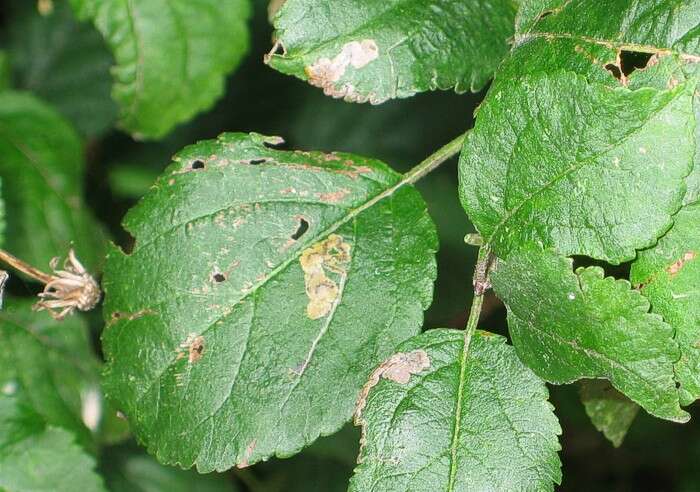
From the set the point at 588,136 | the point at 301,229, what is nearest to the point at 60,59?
the point at 301,229

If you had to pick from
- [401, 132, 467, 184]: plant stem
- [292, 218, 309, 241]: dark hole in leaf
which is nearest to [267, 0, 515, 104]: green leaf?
[401, 132, 467, 184]: plant stem

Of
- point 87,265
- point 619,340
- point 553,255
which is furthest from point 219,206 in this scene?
point 87,265

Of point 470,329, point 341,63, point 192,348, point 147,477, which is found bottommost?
point 147,477

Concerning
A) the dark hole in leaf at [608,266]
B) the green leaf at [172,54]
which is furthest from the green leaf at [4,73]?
the dark hole in leaf at [608,266]

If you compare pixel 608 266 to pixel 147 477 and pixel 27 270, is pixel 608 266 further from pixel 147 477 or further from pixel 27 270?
pixel 147 477

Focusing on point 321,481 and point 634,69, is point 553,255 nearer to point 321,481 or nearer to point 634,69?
point 634,69

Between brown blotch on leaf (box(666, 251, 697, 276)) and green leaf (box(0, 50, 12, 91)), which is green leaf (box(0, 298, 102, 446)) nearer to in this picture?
green leaf (box(0, 50, 12, 91))
